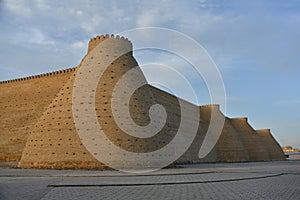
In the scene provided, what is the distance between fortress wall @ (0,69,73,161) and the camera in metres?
28.4

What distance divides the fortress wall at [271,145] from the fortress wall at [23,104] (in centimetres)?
3546

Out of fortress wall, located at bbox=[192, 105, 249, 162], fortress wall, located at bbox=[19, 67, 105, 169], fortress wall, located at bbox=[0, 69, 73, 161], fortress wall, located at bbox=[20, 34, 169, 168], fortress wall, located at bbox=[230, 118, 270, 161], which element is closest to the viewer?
fortress wall, located at bbox=[19, 67, 105, 169]

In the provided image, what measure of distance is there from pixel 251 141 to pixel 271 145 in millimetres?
9759

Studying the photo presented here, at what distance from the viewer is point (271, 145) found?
52969 millimetres

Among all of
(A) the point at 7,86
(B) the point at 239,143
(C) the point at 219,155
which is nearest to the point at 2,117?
Result: (A) the point at 7,86

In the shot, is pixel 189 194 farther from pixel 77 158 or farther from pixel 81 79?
pixel 81 79

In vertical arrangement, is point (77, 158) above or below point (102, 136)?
below

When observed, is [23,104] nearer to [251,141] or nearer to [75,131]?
[75,131]

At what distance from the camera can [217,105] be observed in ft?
141

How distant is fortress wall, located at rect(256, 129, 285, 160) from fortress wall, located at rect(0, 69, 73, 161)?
35464 mm

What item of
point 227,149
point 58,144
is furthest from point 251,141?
point 58,144

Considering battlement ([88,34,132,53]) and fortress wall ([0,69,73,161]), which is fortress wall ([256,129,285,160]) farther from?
battlement ([88,34,132,53])

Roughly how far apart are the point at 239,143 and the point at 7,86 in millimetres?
27612

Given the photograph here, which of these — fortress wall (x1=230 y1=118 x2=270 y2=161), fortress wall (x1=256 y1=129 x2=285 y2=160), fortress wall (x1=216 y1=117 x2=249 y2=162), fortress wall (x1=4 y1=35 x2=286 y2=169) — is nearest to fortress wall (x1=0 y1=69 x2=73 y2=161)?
fortress wall (x1=4 y1=35 x2=286 y2=169)
